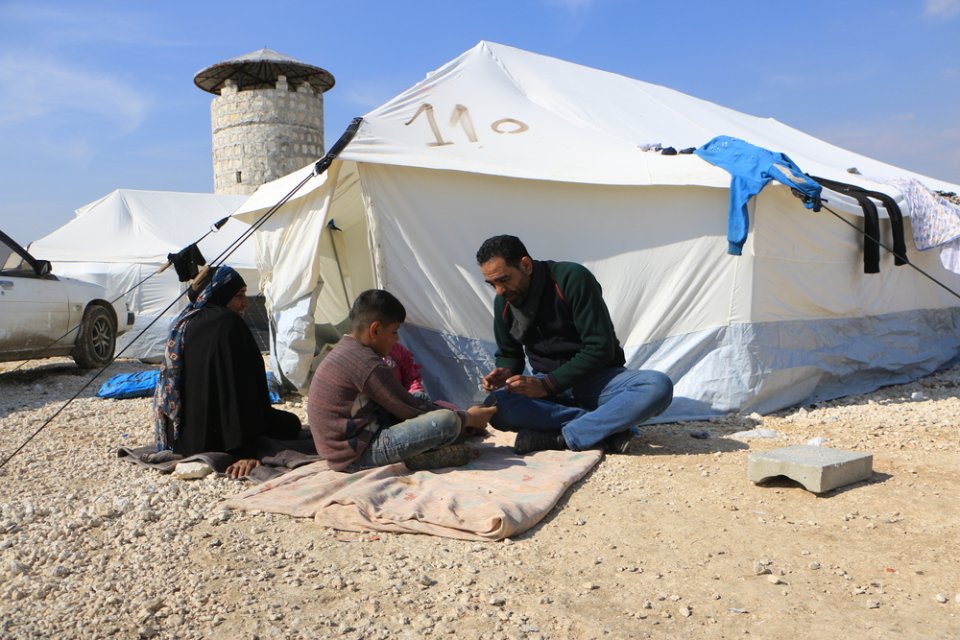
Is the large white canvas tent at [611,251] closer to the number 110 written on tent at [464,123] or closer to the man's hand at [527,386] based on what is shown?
the number 110 written on tent at [464,123]

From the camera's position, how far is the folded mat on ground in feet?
12.2

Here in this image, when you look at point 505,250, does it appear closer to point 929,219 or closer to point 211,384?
point 211,384

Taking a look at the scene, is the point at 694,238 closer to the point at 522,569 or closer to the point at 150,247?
the point at 522,569

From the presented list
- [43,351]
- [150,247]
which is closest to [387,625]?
[43,351]

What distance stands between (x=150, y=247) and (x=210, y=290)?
8.15 meters

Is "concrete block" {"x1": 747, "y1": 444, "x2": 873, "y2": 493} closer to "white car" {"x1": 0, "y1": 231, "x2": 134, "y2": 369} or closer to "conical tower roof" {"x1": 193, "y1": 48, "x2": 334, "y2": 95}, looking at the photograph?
"white car" {"x1": 0, "y1": 231, "x2": 134, "y2": 369}

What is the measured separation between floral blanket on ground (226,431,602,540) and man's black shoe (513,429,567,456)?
88 millimetres

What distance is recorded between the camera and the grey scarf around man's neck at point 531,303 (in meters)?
3.91

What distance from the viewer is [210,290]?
3969mm

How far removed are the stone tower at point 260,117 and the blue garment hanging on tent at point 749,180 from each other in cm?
1474

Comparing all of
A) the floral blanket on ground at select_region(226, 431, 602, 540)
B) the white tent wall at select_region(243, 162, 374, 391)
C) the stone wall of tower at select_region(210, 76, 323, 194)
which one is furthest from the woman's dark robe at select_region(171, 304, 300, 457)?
the stone wall of tower at select_region(210, 76, 323, 194)

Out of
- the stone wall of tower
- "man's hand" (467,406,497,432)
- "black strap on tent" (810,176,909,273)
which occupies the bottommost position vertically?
"man's hand" (467,406,497,432)

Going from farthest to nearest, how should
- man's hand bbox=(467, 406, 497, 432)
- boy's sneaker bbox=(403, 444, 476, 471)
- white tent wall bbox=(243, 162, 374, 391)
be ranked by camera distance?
white tent wall bbox=(243, 162, 374, 391) < man's hand bbox=(467, 406, 497, 432) < boy's sneaker bbox=(403, 444, 476, 471)

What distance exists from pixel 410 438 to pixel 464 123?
114 inches
